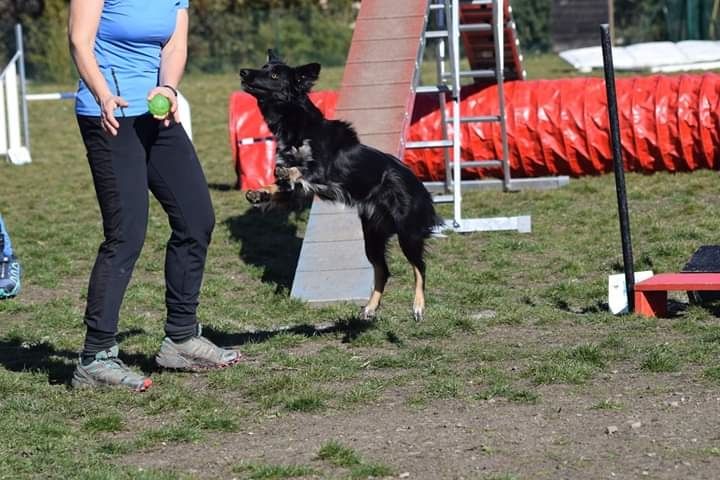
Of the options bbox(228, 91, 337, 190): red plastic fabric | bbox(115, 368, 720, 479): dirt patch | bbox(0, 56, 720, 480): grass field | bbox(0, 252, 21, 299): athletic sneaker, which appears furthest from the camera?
bbox(228, 91, 337, 190): red plastic fabric

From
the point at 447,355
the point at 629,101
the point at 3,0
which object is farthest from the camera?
the point at 3,0

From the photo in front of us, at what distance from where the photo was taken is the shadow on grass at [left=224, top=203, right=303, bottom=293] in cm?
796

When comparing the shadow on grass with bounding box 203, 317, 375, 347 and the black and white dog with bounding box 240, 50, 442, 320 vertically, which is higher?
the black and white dog with bounding box 240, 50, 442, 320

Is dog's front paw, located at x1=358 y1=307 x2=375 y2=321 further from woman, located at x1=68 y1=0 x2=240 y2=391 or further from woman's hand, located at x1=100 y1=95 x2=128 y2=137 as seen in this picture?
woman's hand, located at x1=100 y1=95 x2=128 y2=137

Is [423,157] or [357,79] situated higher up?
[357,79]

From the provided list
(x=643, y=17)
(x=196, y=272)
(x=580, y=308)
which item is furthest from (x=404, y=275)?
(x=643, y=17)

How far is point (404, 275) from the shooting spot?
7598 mm

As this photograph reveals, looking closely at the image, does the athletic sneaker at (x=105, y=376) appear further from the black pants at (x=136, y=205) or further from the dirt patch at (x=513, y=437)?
the dirt patch at (x=513, y=437)

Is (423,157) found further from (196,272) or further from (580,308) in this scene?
(196,272)

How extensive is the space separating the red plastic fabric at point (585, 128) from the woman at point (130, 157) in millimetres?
6300

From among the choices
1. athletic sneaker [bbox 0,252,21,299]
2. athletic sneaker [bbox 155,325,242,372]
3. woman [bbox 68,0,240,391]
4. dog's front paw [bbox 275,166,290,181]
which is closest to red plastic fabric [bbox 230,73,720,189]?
athletic sneaker [bbox 0,252,21,299]

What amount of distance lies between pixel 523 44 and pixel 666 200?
65.5 ft

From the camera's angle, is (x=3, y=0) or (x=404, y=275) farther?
(x=3, y=0)

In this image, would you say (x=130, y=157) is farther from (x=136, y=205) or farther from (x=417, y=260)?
(x=417, y=260)
